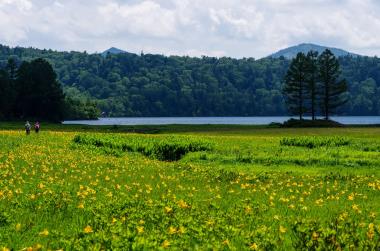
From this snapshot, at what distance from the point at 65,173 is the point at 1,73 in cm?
10648

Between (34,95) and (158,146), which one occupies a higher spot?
(34,95)

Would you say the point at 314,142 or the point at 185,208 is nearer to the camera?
the point at 185,208

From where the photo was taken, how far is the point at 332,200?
1367 centimetres

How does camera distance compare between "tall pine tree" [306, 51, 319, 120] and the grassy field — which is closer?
the grassy field

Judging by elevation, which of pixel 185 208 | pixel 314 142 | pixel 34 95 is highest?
pixel 34 95

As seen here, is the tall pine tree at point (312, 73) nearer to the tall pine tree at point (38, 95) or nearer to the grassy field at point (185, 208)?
the tall pine tree at point (38, 95)

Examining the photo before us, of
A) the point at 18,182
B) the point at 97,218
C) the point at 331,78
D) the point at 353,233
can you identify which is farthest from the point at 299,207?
the point at 331,78

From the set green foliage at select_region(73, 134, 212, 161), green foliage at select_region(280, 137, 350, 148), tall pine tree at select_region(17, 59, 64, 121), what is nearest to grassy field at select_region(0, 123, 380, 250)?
green foliage at select_region(73, 134, 212, 161)

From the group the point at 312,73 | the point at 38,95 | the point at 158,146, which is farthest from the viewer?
the point at 38,95

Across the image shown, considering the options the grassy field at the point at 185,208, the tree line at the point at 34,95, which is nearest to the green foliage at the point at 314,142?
the grassy field at the point at 185,208

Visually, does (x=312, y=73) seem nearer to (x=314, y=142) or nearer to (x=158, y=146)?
(x=314, y=142)

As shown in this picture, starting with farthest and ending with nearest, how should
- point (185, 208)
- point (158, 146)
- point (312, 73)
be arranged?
point (312, 73) → point (158, 146) → point (185, 208)

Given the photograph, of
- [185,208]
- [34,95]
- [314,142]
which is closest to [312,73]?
[34,95]

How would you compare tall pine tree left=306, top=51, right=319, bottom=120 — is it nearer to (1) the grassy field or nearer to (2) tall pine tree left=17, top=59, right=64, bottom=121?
(2) tall pine tree left=17, top=59, right=64, bottom=121
